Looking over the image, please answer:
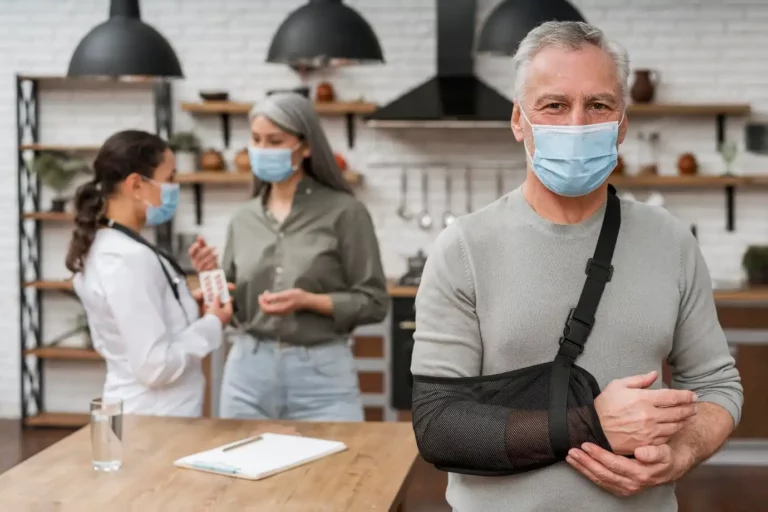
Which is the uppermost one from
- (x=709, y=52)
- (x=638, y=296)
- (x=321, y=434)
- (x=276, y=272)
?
(x=709, y=52)

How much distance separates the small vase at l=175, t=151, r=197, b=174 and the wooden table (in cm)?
361

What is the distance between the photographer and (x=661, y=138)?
6.15 meters

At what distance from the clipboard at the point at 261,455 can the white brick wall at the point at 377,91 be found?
3.73 meters

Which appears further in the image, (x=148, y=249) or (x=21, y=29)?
(x=21, y=29)

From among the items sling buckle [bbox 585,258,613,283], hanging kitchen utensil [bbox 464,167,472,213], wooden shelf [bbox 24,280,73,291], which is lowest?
wooden shelf [bbox 24,280,73,291]

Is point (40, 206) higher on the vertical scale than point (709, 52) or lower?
lower

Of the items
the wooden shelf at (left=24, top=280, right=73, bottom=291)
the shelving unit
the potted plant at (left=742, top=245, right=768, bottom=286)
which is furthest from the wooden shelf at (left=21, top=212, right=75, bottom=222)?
the potted plant at (left=742, top=245, right=768, bottom=286)

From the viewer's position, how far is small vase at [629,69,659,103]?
5.89 m

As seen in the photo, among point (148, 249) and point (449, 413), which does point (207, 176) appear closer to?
point (148, 249)

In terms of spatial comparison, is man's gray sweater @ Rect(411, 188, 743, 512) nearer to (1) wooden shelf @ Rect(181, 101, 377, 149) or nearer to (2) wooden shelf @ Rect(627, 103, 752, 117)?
(2) wooden shelf @ Rect(627, 103, 752, 117)

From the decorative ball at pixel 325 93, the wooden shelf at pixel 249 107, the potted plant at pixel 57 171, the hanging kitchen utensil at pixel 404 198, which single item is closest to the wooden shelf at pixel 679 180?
the hanging kitchen utensil at pixel 404 198

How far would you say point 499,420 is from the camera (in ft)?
5.28

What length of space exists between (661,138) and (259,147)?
360 centimetres

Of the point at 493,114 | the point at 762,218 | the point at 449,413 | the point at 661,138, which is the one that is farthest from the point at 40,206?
the point at 449,413
